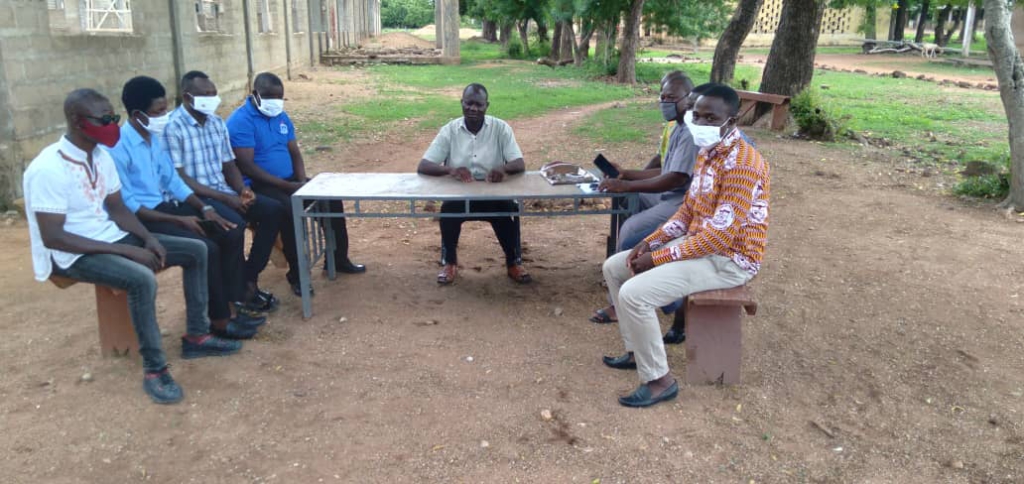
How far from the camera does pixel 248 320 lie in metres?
4.50

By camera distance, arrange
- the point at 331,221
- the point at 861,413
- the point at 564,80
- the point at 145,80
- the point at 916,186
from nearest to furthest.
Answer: the point at 861,413
the point at 145,80
the point at 331,221
the point at 916,186
the point at 564,80

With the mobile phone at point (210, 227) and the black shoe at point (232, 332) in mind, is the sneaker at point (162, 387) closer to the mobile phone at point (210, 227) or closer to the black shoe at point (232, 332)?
the black shoe at point (232, 332)

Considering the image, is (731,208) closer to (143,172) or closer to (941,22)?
(143,172)

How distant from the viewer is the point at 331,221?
5.33 metres

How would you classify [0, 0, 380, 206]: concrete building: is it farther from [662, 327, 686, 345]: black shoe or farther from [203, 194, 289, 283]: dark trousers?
[662, 327, 686, 345]: black shoe

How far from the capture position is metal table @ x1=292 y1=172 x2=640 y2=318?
452 centimetres

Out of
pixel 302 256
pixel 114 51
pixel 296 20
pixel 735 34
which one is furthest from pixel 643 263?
pixel 296 20

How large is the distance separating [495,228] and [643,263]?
180 centimetres

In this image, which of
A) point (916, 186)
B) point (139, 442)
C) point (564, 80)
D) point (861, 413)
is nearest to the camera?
point (139, 442)

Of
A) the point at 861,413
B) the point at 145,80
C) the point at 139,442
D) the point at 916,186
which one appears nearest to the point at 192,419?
the point at 139,442

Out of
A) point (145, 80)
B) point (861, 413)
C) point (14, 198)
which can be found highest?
point (145, 80)

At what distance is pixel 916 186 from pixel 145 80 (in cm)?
784

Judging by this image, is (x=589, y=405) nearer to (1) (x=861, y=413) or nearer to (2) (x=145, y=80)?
(1) (x=861, y=413)

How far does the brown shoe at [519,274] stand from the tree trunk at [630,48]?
641 inches
